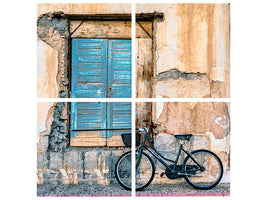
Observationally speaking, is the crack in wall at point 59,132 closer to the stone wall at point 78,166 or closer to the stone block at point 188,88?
the stone wall at point 78,166

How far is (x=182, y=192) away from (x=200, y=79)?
148 centimetres

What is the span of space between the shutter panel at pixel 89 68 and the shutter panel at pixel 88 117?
16cm

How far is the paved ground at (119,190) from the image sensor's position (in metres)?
3.53

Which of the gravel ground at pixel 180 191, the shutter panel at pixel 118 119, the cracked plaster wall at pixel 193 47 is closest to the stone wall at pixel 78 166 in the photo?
the shutter panel at pixel 118 119

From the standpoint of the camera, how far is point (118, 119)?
389cm

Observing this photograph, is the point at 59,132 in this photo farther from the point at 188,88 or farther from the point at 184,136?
the point at 188,88

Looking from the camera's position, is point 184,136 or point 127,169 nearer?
point 184,136

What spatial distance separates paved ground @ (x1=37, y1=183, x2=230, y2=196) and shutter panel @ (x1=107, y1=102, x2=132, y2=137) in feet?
2.40

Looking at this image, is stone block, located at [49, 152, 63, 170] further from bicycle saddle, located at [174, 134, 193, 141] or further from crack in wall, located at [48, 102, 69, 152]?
bicycle saddle, located at [174, 134, 193, 141]

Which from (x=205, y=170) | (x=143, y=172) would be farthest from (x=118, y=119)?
(x=205, y=170)

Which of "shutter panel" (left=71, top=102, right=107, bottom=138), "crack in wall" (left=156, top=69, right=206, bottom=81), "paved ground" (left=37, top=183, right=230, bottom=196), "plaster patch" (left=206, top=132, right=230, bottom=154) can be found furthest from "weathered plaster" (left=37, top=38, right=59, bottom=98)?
"plaster patch" (left=206, top=132, right=230, bottom=154)

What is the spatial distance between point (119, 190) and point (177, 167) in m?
0.80
